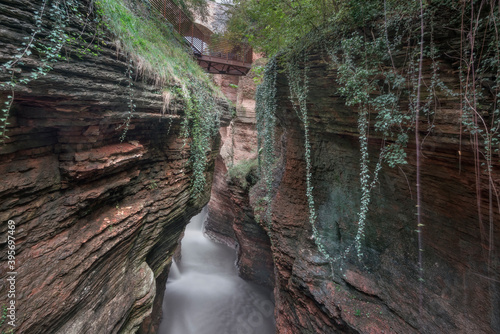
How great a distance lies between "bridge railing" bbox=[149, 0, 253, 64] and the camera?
6.69m

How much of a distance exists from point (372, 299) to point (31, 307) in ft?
14.6

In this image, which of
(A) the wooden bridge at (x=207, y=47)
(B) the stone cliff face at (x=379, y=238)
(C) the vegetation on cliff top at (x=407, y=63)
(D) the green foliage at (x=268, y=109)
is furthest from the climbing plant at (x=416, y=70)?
(A) the wooden bridge at (x=207, y=47)

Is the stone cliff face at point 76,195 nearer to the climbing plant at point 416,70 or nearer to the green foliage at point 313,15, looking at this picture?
the green foliage at point 313,15

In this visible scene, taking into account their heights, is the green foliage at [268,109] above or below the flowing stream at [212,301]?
above

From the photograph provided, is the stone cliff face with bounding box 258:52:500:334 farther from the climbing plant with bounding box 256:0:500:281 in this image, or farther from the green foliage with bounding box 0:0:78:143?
the green foliage with bounding box 0:0:78:143

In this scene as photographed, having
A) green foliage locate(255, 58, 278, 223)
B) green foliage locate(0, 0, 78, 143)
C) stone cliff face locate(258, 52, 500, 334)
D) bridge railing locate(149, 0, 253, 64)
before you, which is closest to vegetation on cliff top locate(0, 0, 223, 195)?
green foliage locate(0, 0, 78, 143)

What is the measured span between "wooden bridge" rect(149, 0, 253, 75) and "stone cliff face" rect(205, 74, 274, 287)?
59.3 inches

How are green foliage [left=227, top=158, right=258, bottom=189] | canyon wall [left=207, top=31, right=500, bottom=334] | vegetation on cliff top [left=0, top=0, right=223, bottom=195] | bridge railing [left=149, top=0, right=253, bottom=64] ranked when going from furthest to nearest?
1. green foliage [left=227, top=158, right=258, bottom=189]
2. bridge railing [left=149, top=0, right=253, bottom=64]
3. canyon wall [left=207, top=31, right=500, bottom=334]
4. vegetation on cliff top [left=0, top=0, right=223, bottom=195]

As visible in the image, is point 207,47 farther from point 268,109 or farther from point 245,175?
point 268,109

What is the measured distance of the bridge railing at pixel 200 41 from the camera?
6691 mm

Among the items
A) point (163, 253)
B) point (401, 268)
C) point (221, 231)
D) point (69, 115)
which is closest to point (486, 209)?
point (401, 268)

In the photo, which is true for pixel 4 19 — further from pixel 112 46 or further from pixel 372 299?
pixel 372 299

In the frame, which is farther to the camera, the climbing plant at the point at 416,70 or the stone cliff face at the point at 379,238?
the stone cliff face at the point at 379,238

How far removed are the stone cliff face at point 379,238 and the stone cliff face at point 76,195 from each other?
292cm
